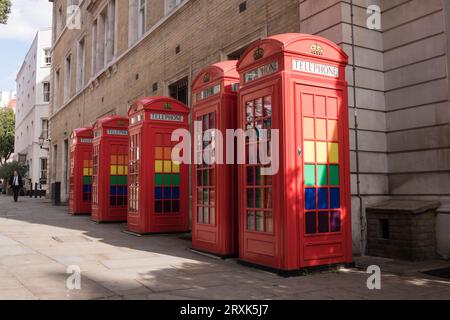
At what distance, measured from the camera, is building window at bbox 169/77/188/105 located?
13.1m

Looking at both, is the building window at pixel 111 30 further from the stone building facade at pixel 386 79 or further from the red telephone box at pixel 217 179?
the red telephone box at pixel 217 179

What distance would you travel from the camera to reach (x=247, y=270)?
20.1 ft

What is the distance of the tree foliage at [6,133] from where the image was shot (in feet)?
187

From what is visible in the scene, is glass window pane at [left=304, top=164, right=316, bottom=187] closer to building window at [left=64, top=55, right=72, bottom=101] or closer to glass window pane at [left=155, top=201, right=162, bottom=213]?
glass window pane at [left=155, top=201, right=162, bottom=213]

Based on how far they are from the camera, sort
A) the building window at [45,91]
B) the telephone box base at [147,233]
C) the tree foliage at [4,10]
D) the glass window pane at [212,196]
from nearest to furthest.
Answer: the glass window pane at [212,196], the telephone box base at [147,233], the tree foliage at [4,10], the building window at [45,91]

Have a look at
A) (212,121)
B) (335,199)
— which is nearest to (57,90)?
(212,121)

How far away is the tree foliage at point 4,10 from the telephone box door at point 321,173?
16.3 metres

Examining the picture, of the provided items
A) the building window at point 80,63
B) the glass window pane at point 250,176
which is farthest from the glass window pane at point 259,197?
the building window at point 80,63

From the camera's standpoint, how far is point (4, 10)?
1806 cm

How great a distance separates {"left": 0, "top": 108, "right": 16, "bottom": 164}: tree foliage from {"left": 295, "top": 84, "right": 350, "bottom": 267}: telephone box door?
58.3m

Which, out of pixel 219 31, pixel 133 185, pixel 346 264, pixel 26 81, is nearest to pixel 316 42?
pixel 346 264

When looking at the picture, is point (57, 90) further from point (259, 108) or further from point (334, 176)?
point (334, 176)

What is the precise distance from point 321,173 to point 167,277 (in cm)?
244
